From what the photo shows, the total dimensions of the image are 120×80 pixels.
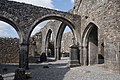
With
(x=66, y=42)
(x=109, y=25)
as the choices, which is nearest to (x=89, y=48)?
(x=109, y=25)

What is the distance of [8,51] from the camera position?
15578 mm

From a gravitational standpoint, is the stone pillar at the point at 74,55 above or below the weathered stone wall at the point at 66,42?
below

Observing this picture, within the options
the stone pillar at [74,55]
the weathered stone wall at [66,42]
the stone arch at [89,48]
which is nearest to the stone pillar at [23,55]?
the stone pillar at [74,55]

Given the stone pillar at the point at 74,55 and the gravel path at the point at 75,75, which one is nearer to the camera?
the gravel path at the point at 75,75

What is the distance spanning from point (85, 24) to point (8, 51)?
27.2 ft

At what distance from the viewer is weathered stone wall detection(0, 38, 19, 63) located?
1537 centimetres

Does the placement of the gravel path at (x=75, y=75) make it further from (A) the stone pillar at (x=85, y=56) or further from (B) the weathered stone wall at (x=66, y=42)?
(B) the weathered stone wall at (x=66, y=42)

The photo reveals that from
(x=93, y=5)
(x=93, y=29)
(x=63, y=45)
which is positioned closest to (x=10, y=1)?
(x=93, y=5)

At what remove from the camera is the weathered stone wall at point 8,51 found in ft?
50.4

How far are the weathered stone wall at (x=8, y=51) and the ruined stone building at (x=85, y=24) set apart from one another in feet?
17.3

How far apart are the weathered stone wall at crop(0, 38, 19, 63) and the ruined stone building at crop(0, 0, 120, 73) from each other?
5273 mm

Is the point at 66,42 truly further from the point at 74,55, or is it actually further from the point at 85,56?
the point at 74,55

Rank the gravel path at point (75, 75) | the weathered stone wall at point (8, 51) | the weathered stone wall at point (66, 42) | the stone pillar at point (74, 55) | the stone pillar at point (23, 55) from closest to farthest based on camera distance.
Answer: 1. the gravel path at point (75, 75)
2. the stone pillar at point (23, 55)
3. the stone pillar at point (74, 55)
4. the weathered stone wall at point (8, 51)
5. the weathered stone wall at point (66, 42)

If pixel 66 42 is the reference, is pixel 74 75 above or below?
below
